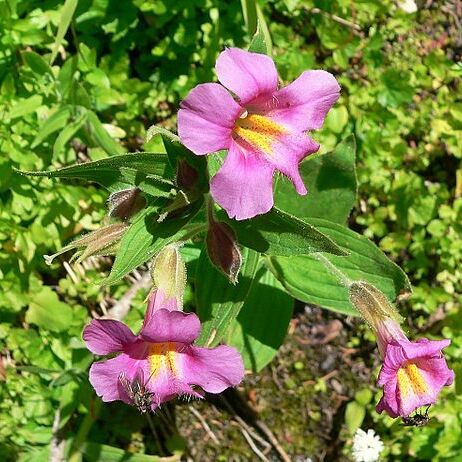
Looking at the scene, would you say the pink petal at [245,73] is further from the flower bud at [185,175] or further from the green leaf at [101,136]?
the green leaf at [101,136]

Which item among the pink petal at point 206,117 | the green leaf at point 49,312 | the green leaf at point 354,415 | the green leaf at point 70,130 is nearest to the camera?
the pink petal at point 206,117

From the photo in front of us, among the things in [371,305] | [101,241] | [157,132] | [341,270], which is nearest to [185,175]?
[157,132]

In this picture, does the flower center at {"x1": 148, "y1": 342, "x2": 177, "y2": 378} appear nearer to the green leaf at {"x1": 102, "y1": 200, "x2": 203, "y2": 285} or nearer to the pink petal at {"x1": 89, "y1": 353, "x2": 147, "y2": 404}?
the pink petal at {"x1": 89, "y1": 353, "x2": 147, "y2": 404}

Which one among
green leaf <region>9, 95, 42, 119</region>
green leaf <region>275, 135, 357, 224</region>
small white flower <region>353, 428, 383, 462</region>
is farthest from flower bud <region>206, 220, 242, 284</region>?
small white flower <region>353, 428, 383, 462</region>

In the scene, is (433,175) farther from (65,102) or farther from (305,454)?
(65,102)

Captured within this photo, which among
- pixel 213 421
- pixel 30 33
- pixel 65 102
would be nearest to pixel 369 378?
pixel 213 421

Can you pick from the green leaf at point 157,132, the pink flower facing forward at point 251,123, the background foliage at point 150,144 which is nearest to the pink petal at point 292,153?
the pink flower facing forward at point 251,123

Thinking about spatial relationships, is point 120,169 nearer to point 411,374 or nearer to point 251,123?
point 251,123
